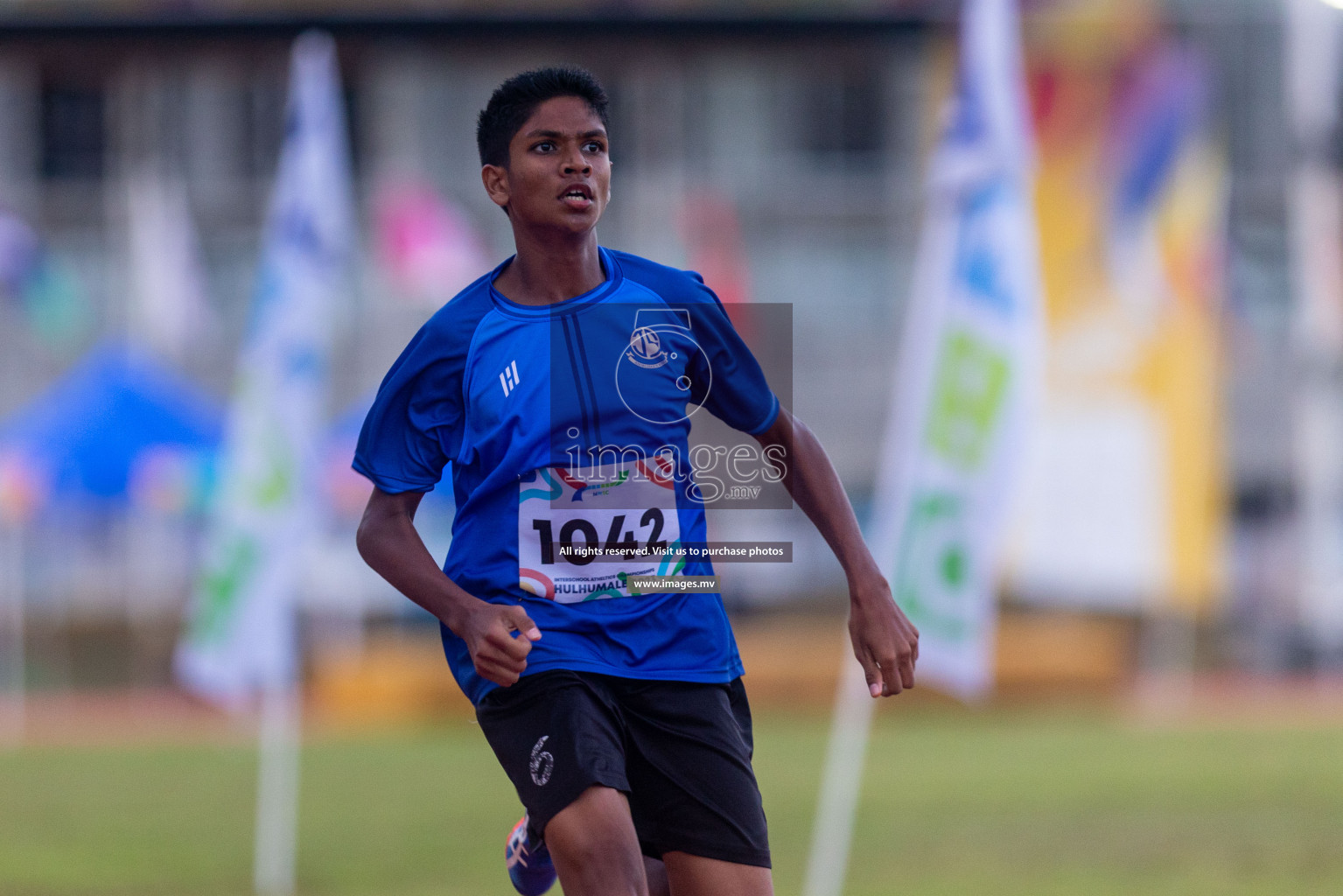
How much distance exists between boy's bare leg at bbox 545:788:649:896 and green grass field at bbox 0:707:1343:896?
195 inches

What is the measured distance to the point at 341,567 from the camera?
30000mm

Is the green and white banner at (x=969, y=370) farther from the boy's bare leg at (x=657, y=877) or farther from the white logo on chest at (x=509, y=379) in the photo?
the white logo on chest at (x=509, y=379)

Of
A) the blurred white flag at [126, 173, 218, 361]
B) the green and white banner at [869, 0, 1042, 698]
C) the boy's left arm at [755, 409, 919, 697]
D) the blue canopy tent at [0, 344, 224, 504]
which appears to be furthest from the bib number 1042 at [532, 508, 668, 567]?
the blurred white flag at [126, 173, 218, 361]

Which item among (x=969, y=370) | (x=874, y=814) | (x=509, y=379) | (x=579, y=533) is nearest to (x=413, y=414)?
(x=509, y=379)

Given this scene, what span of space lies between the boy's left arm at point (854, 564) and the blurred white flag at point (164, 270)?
96.1 feet

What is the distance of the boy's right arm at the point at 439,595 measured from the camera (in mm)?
3607

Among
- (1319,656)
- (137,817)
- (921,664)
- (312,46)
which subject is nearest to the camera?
(921,664)

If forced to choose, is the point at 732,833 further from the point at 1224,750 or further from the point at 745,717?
the point at 1224,750

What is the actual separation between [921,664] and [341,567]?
24.0 metres

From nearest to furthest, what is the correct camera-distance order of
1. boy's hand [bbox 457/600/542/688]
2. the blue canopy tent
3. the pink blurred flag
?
1. boy's hand [bbox 457/600/542/688]
2. the blue canopy tent
3. the pink blurred flag

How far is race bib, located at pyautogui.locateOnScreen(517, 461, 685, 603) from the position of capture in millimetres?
3936

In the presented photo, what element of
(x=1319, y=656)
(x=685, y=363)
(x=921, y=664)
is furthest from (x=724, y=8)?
(x=685, y=363)

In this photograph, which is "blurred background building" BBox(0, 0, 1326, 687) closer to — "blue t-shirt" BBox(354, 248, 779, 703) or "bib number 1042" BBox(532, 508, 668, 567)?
"blue t-shirt" BBox(354, 248, 779, 703)

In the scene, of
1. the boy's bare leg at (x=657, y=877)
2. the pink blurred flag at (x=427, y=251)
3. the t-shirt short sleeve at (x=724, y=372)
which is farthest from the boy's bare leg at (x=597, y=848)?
the pink blurred flag at (x=427, y=251)
